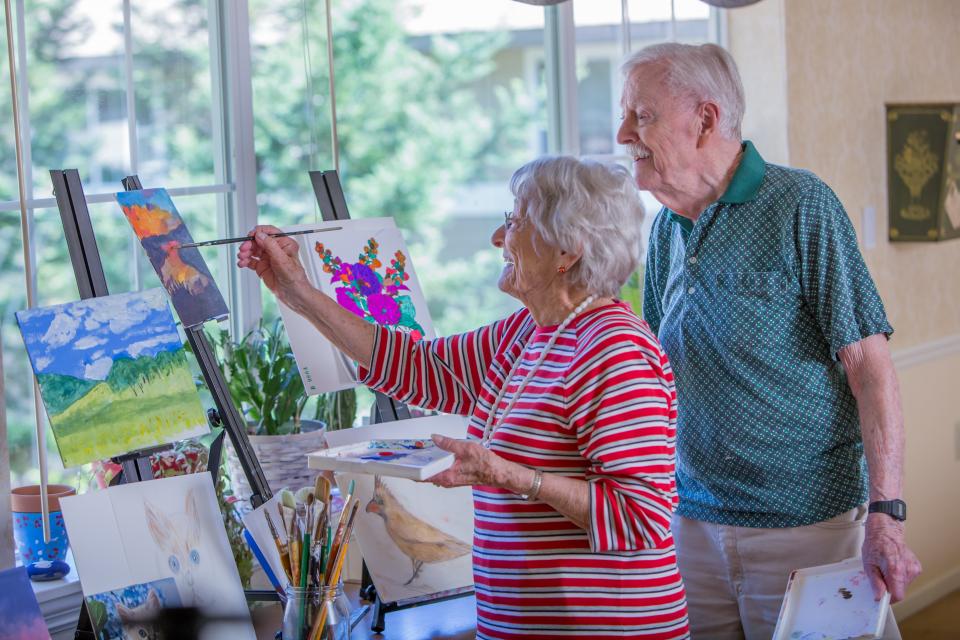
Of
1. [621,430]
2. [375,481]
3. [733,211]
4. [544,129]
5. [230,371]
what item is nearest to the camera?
[621,430]

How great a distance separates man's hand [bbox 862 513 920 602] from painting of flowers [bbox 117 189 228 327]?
112 cm

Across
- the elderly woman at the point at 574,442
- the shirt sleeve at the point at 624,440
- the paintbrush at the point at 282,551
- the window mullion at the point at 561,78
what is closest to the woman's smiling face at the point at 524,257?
the elderly woman at the point at 574,442

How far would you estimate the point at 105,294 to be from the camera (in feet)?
5.82

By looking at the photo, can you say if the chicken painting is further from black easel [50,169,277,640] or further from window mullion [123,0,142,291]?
window mullion [123,0,142,291]

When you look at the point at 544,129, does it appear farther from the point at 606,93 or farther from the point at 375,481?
the point at 375,481

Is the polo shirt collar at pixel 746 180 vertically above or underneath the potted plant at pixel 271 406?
above

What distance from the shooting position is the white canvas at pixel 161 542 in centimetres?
164

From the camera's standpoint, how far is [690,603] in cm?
203

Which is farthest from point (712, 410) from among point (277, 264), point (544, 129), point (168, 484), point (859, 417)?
point (544, 129)

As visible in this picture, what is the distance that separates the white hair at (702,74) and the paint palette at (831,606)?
0.75m

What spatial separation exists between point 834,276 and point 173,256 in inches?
42.6

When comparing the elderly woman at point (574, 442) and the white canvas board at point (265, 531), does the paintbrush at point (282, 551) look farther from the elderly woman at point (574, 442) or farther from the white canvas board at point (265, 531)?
the elderly woman at point (574, 442)

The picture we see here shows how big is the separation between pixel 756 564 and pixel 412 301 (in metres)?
0.83

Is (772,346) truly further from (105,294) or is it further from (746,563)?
(105,294)
